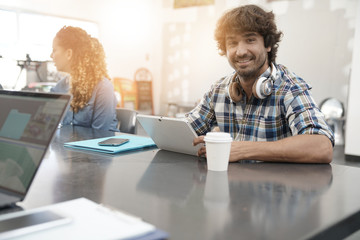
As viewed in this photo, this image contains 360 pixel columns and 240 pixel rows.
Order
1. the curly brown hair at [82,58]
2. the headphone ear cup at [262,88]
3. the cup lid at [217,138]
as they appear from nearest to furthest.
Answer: the cup lid at [217,138] → the headphone ear cup at [262,88] → the curly brown hair at [82,58]

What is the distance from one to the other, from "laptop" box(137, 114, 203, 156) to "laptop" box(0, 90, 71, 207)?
1.84 feet

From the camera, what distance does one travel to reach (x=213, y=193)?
0.83 meters

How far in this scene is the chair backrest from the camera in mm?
2202

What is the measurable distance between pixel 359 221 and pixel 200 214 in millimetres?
345

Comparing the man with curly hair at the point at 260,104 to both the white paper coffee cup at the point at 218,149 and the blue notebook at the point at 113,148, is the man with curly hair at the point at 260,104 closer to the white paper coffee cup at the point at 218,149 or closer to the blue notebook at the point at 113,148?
the white paper coffee cup at the point at 218,149

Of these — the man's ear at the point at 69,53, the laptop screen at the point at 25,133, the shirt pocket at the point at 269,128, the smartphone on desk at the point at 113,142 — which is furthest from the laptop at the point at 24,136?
the man's ear at the point at 69,53

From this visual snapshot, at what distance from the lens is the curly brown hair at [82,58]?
7.97ft

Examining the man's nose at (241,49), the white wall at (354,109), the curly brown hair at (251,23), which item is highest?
the curly brown hair at (251,23)

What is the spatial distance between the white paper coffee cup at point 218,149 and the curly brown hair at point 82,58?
1523 mm

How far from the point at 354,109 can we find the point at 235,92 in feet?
10.8

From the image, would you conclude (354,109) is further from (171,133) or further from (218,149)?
(218,149)

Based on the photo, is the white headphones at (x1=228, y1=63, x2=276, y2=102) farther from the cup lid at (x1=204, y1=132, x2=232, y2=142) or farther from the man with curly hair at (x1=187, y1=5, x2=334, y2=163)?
the cup lid at (x1=204, y1=132, x2=232, y2=142)

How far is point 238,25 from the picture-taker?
1.65 meters

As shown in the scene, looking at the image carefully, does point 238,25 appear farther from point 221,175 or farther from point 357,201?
point 357,201
